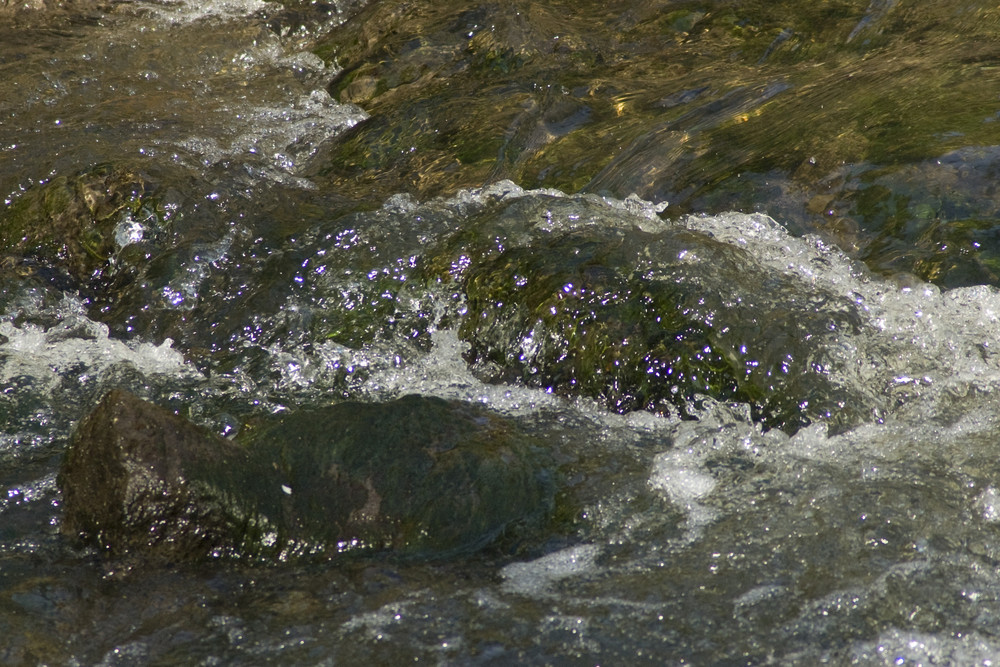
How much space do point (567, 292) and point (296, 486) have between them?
1.25 metres

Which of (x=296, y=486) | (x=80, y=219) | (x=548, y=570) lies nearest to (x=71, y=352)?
(x=80, y=219)

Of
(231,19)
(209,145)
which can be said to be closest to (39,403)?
(209,145)

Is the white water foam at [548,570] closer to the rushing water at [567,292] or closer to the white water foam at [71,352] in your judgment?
the rushing water at [567,292]

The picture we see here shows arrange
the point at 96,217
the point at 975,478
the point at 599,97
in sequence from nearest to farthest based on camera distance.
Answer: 1. the point at 975,478
2. the point at 96,217
3. the point at 599,97

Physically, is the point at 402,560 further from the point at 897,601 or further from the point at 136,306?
the point at 136,306

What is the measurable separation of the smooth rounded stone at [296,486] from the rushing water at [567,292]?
0.08 metres

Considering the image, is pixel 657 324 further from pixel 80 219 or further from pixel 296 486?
pixel 80 219

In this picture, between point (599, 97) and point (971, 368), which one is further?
point (599, 97)

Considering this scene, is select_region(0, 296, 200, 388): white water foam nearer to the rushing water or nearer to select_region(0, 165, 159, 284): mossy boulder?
the rushing water

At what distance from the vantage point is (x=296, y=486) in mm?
2764

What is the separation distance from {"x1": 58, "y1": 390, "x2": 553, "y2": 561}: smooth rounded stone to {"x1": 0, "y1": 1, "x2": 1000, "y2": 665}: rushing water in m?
0.08

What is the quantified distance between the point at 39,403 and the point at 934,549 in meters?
2.77

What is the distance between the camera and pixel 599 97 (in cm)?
523

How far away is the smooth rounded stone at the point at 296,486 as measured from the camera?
101 inches
